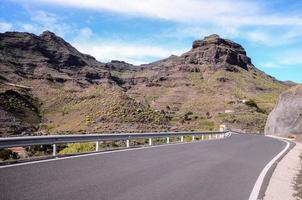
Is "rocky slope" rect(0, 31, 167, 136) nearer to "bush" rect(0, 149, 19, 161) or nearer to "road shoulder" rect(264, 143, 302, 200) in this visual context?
"bush" rect(0, 149, 19, 161)

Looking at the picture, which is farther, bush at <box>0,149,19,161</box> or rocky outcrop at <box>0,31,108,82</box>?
rocky outcrop at <box>0,31,108,82</box>

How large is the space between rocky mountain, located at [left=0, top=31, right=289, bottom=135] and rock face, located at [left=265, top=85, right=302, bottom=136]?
12.6 meters

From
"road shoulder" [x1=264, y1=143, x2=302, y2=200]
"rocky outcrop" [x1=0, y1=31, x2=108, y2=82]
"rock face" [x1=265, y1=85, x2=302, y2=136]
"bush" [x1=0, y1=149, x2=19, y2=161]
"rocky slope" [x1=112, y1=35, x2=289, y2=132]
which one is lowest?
"road shoulder" [x1=264, y1=143, x2=302, y2=200]

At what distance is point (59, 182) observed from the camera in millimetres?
9227

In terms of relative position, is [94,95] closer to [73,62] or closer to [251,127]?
[251,127]

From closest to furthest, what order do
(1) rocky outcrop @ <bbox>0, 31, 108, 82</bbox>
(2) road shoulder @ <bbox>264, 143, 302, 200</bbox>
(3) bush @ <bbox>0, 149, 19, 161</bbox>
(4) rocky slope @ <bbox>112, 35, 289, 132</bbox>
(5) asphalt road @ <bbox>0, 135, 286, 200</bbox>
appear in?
1. (5) asphalt road @ <bbox>0, 135, 286, 200</bbox>
2. (2) road shoulder @ <bbox>264, 143, 302, 200</bbox>
3. (3) bush @ <bbox>0, 149, 19, 161</bbox>
4. (1) rocky outcrop @ <bbox>0, 31, 108, 82</bbox>
5. (4) rocky slope @ <bbox>112, 35, 289, 132</bbox>

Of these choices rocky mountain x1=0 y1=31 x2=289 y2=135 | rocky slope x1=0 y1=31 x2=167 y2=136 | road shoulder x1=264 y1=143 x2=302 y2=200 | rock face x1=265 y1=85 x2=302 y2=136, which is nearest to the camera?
road shoulder x1=264 y1=143 x2=302 y2=200

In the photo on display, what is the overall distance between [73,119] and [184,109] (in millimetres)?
90910

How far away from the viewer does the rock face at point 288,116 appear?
62.1 metres

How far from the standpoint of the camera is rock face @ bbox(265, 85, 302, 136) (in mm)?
62103

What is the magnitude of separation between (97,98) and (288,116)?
2870 centimetres

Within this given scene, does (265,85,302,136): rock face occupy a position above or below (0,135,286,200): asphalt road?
above

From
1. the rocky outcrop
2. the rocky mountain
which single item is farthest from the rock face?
the rocky outcrop

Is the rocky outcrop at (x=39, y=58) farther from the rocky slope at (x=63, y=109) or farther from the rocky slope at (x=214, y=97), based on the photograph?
the rocky slope at (x=214, y=97)
